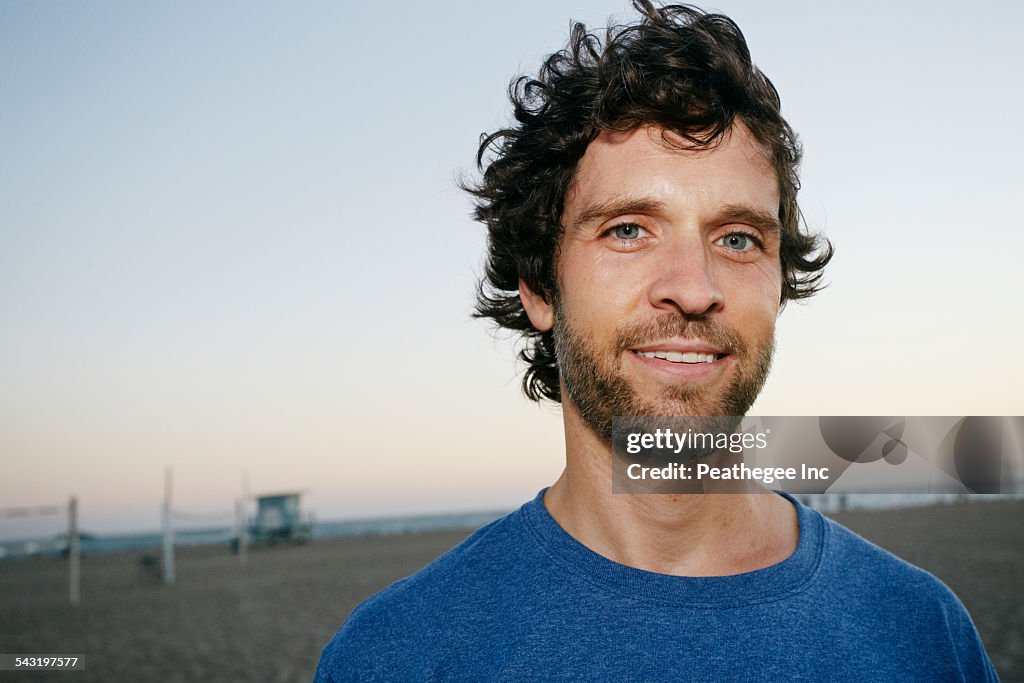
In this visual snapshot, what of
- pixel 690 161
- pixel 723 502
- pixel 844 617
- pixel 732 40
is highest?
pixel 732 40

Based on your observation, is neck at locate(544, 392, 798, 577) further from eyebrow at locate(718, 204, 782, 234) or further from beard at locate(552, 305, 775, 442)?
eyebrow at locate(718, 204, 782, 234)

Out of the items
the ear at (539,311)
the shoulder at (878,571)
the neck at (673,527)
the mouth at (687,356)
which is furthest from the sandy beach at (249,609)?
the mouth at (687,356)

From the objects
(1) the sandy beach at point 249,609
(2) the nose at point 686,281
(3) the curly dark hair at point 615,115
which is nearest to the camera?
(2) the nose at point 686,281

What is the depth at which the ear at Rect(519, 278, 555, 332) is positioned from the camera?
2715 millimetres

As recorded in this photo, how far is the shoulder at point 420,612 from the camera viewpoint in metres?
2.08

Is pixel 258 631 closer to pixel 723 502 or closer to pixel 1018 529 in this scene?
pixel 723 502

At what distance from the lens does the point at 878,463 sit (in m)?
2.87

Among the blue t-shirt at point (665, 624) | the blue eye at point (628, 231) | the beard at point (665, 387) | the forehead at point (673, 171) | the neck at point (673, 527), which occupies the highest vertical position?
the forehead at point (673, 171)

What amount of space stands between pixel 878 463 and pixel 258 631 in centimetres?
1105

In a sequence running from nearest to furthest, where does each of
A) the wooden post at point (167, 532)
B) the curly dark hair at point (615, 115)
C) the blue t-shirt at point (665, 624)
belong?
the blue t-shirt at point (665, 624) < the curly dark hair at point (615, 115) < the wooden post at point (167, 532)

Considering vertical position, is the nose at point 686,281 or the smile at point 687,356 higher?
the nose at point 686,281

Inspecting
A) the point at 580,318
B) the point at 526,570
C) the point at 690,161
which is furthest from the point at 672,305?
the point at 526,570

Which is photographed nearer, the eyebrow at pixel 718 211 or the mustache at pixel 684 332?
the mustache at pixel 684 332

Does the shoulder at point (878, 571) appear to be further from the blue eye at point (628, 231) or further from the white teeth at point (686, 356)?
the blue eye at point (628, 231)
